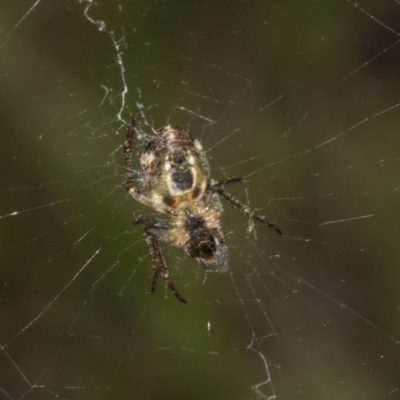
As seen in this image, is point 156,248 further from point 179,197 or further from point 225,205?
point 225,205

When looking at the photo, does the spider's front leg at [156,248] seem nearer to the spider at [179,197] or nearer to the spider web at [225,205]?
the spider at [179,197]

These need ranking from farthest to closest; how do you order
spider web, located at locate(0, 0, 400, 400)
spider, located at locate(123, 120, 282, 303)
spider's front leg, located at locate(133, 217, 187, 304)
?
spider web, located at locate(0, 0, 400, 400)
spider's front leg, located at locate(133, 217, 187, 304)
spider, located at locate(123, 120, 282, 303)

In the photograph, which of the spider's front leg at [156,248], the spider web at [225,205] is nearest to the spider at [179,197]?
the spider's front leg at [156,248]

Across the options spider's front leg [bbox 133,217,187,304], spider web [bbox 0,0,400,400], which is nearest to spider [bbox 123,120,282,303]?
spider's front leg [bbox 133,217,187,304]

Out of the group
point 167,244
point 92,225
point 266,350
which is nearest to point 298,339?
point 266,350

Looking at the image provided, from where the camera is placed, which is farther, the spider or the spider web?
the spider web

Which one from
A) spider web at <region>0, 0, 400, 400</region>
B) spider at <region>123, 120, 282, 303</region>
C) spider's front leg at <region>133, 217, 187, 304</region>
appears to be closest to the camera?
spider at <region>123, 120, 282, 303</region>

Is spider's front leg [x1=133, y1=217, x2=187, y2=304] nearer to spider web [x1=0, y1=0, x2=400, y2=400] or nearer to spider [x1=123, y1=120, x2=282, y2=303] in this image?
spider [x1=123, y1=120, x2=282, y2=303]
